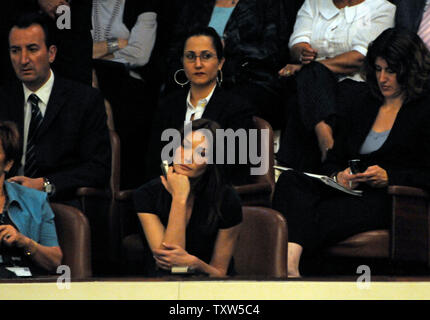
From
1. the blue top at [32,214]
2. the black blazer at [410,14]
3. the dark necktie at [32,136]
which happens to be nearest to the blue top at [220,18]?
the black blazer at [410,14]

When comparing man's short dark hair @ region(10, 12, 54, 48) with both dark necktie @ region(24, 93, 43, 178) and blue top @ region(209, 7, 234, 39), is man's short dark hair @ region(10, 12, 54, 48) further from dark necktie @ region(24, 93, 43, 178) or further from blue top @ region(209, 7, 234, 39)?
blue top @ region(209, 7, 234, 39)

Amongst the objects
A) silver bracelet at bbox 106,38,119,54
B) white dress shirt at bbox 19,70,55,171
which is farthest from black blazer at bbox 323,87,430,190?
silver bracelet at bbox 106,38,119,54

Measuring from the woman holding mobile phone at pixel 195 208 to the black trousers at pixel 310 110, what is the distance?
0.95 meters

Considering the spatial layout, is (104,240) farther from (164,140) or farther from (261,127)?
(261,127)

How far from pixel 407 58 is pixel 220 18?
1.13m

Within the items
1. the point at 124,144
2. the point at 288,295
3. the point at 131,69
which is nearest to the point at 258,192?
the point at 124,144

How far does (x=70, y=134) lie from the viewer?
138 inches

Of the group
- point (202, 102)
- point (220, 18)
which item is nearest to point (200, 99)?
point (202, 102)

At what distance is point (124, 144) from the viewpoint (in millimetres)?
4227

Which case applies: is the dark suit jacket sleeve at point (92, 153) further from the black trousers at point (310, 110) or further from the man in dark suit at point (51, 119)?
the black trousers at point (310, 110)

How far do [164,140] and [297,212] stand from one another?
775 millimetres

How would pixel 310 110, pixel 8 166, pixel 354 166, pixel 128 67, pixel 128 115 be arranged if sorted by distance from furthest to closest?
pixel 128 67
pixel 128 115
pixel 310 110
pixel 354 166
pixel 8 166

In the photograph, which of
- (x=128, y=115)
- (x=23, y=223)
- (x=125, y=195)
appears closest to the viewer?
(x=23, y=223)

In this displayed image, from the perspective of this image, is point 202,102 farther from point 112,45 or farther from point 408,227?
point 408,227
